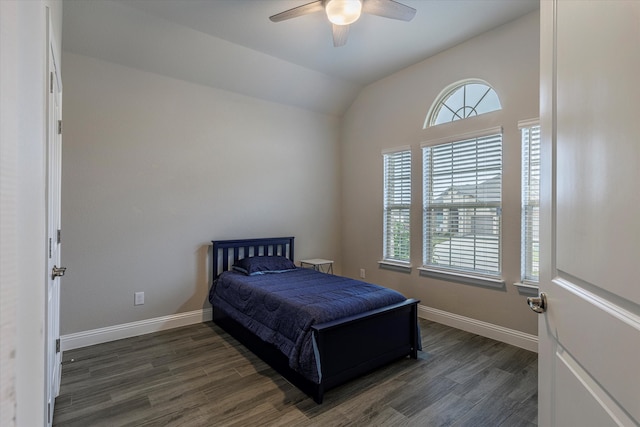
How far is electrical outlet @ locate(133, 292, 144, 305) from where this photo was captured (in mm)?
3365

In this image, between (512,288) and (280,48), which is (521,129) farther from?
(280,48)

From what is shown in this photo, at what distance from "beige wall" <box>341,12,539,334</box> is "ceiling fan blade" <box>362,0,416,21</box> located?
1298mm

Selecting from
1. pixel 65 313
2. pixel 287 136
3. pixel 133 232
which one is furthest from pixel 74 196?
pixel 287 136

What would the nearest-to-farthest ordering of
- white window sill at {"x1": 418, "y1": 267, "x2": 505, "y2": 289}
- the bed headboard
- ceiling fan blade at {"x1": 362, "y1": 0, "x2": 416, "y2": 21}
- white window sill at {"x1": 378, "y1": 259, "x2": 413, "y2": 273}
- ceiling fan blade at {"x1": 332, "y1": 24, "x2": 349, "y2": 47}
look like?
ceiling fan blade at {"x1": 362, "y1": 0, "x2": 416, "y2": 21}
ceiling fan blade at {"x1": 332, "y1": 24, "x2": 349, "y2": 47}
white window sill at {"x1": 418, "y1": 267, "x2": 505, "y2": 289}
the bed headboard
white window sill at {"x1": 378, "y1": 259, "x2": 413, "y2": 273}

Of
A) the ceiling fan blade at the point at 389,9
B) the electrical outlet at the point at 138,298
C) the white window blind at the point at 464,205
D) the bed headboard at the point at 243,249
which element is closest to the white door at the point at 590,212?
the ceiling fan blade at the point at 389,9

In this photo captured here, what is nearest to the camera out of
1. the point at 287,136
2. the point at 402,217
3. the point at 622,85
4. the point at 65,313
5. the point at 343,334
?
the point at 622,85

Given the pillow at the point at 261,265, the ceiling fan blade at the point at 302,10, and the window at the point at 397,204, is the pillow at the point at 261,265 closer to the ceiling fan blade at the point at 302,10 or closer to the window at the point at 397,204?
the window at the point at 397,204

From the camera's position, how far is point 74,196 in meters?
3.05

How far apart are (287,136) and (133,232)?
2281 mm

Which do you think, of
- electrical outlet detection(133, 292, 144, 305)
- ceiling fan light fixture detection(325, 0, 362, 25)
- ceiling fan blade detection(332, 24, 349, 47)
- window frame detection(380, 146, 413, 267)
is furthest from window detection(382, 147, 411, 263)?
electrical outlet detection(133, 292, 144, 305)

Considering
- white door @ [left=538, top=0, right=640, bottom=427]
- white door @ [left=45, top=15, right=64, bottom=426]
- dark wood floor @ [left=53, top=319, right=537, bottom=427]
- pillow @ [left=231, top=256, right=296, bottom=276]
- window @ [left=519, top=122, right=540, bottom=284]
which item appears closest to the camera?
white door @ [left=538, top=0, right=640, bottom=427]

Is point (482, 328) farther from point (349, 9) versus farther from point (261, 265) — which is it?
point (349, 9)

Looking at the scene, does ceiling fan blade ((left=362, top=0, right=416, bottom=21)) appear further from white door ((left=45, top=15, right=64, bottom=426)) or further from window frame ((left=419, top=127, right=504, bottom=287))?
white door ((left=45, top=15, right=64, bottom=426))

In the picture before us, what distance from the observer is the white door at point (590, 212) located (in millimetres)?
648
